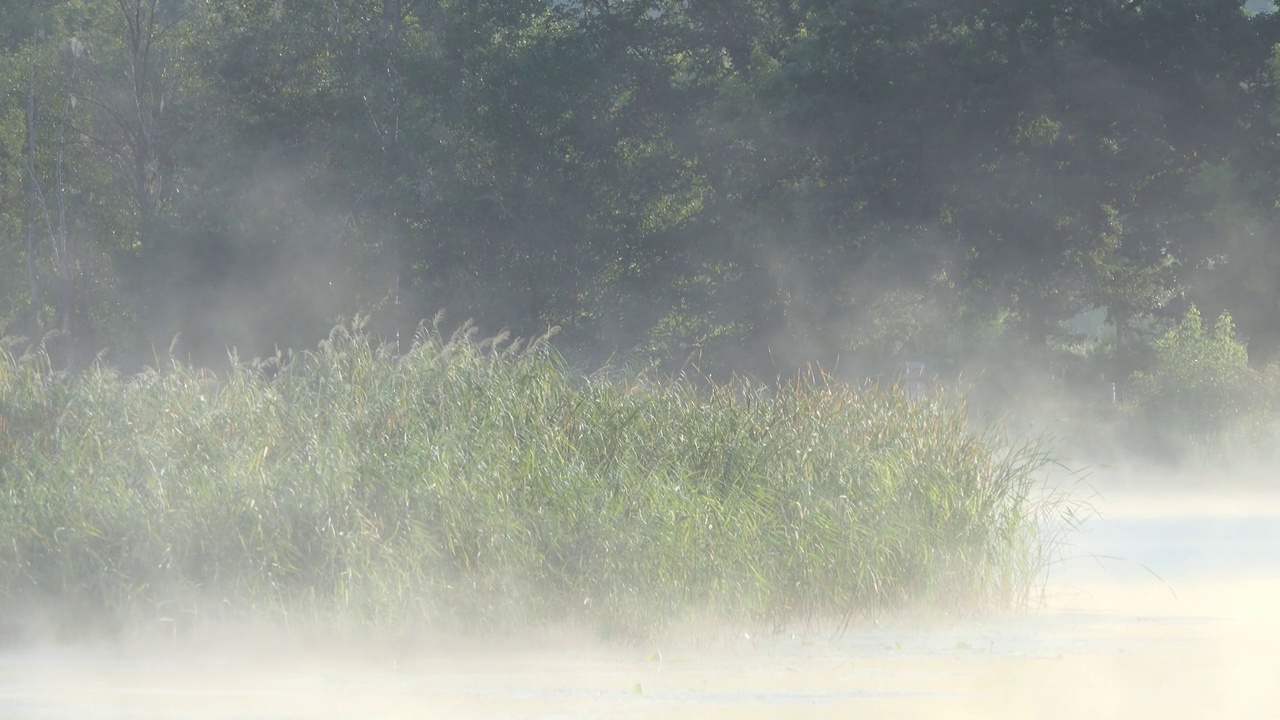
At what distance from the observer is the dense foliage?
91.8 ft

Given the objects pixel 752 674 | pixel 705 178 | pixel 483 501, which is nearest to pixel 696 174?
pixel 705 178

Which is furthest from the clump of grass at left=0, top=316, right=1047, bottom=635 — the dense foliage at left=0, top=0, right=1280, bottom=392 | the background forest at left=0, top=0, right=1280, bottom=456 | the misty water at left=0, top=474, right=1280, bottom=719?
the dense foliage at left=0, top=0, right=1280, bottom=392

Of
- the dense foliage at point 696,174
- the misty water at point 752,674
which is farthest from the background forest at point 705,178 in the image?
the misty water at point 752,674

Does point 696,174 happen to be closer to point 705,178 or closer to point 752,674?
point 705,178

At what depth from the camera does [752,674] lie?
27.3 feet

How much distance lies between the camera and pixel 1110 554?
13008 mm

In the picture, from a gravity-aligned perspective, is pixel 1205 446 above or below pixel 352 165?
below

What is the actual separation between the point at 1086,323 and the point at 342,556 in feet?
199

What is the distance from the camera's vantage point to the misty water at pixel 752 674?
7.60 m

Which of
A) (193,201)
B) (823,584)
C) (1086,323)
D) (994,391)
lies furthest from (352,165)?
(1086,323)

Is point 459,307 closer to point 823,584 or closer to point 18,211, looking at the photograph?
point 18,211

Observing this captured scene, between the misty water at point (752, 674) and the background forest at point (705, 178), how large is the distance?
13800 millimetres

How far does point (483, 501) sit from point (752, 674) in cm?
188

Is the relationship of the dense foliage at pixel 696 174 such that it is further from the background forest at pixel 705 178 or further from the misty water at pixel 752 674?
the misty water at pixel 752 674
